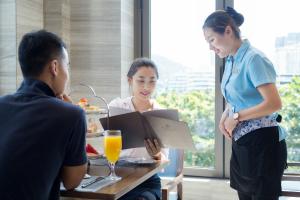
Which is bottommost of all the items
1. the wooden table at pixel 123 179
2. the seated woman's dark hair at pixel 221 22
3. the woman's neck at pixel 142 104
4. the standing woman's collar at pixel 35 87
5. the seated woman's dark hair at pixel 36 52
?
the wooden table at pixel 123 179

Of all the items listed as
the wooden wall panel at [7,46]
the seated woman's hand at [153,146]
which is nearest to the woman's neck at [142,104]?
the seated woman's hand at [153,146]

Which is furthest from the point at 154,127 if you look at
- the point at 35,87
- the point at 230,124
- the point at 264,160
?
the point at 35,87

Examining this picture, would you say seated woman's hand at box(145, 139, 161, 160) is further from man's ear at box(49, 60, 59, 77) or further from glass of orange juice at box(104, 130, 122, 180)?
man's ear at box(49, 60, 59, 77)

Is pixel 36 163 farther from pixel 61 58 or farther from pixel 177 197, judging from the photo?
pixel 177 197

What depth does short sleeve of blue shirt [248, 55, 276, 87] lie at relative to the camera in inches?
→ 63.3

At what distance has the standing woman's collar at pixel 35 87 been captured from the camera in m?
1.22

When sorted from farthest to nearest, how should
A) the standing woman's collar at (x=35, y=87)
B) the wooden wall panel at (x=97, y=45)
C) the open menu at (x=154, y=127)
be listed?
1. the wooden wall panel at (x=97, y=45)
2. the open menu at (x=154, y=127)
3. the standing woman's collar at (x=35, y=87)

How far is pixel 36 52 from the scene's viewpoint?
1239 mm

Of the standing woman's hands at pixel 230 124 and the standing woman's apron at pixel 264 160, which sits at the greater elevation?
the standing woman's hands at pixel 230 124

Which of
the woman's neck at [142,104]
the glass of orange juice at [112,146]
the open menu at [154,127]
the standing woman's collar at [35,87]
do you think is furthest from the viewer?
the woman's neck at [142,104]

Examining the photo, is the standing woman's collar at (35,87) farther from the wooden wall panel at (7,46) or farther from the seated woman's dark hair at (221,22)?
the wooden wall panel at (7,46)

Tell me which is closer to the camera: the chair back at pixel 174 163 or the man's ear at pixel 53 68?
the man's ear at pixel 53 68

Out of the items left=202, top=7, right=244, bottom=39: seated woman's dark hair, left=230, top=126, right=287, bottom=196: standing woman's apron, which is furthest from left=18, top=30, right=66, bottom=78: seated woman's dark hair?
left=230, top=126, right=287, bottom=196: standing woman's apron

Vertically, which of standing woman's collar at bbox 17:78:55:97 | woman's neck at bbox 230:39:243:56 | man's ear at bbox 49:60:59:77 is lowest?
standing woman's collar at bbox 17:78:55:97
